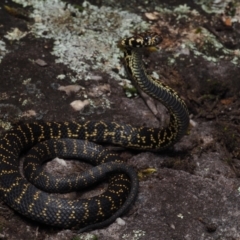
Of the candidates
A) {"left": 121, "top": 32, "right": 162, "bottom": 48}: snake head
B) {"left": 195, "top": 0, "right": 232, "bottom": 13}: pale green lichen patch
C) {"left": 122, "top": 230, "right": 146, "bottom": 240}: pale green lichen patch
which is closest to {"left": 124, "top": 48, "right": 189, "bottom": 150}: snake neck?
{"left": 121, "top": 32, "right": 162, "bottom": 48}: snake head

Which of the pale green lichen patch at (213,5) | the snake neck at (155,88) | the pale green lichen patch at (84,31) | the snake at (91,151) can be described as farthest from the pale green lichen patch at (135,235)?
the pale green lichen patch at (213,5)

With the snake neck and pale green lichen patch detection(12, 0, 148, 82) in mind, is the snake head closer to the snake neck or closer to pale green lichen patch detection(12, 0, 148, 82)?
the snake neck

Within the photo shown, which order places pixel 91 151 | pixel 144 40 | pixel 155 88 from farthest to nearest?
1. pixel 91 151
2. pixel 155 88
3. pixel 144 40

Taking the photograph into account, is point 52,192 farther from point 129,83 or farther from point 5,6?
point 5,6

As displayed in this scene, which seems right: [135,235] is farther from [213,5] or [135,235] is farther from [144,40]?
[213,5]

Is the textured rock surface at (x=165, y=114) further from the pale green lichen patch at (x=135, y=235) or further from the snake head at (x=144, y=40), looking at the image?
the snake head at (x=144, y=40)

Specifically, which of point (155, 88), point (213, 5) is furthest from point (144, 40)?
point (213, 5)
